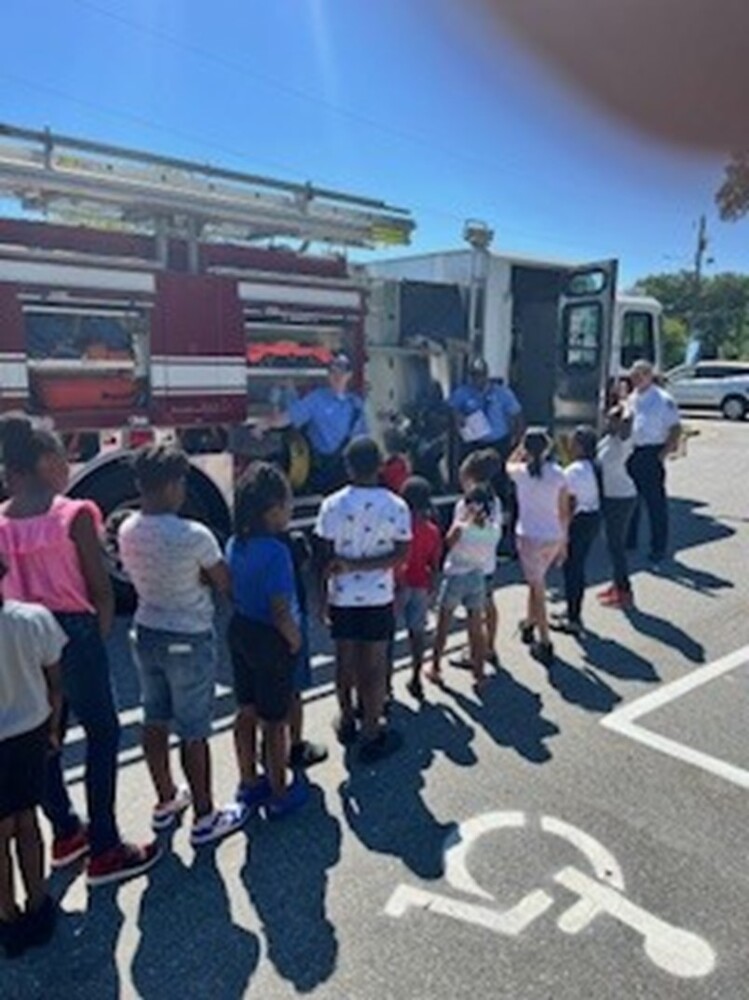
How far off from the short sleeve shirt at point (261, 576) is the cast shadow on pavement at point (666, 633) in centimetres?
315

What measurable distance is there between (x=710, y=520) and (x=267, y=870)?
8.03 m

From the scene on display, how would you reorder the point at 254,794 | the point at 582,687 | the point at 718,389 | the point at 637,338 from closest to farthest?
1. the point at 254,794
2. the point at 582,687
3. the point at 637,338
4. the point at 718,389

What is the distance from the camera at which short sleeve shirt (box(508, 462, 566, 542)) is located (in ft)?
16.1

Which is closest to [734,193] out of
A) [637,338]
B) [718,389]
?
[718,389]

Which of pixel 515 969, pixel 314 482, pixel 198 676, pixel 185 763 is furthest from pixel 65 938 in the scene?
pixel 314 482

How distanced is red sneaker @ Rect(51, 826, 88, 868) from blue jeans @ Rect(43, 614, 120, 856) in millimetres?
138

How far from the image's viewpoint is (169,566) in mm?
2932

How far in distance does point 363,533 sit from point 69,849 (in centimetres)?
169

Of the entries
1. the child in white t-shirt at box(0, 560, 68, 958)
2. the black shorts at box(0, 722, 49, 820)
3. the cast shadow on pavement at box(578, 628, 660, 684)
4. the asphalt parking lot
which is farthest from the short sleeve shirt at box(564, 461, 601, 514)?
the black shorts at box(0, 722, 49, 820)

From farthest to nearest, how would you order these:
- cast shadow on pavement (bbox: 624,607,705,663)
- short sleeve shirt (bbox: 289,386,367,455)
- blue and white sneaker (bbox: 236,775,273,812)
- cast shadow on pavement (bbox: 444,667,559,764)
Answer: short sleeve shirt (bbox: 289,386,367,455) → cast shadow on pavement (bbox: 624,607,705,663) → cast shadow on pavement (bbox: 444,667,559,764) → blue and white sneaker (bbox: 236,775,273,812)

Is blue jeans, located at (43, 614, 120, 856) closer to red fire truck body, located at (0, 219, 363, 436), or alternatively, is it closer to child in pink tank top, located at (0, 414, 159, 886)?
child in pink tank top, located at (0, 414, 159, 886)

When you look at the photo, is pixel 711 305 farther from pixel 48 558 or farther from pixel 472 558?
pixel 48 558

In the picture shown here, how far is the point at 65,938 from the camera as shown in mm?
2648

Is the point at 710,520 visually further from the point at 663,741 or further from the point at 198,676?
the point at 198,676
